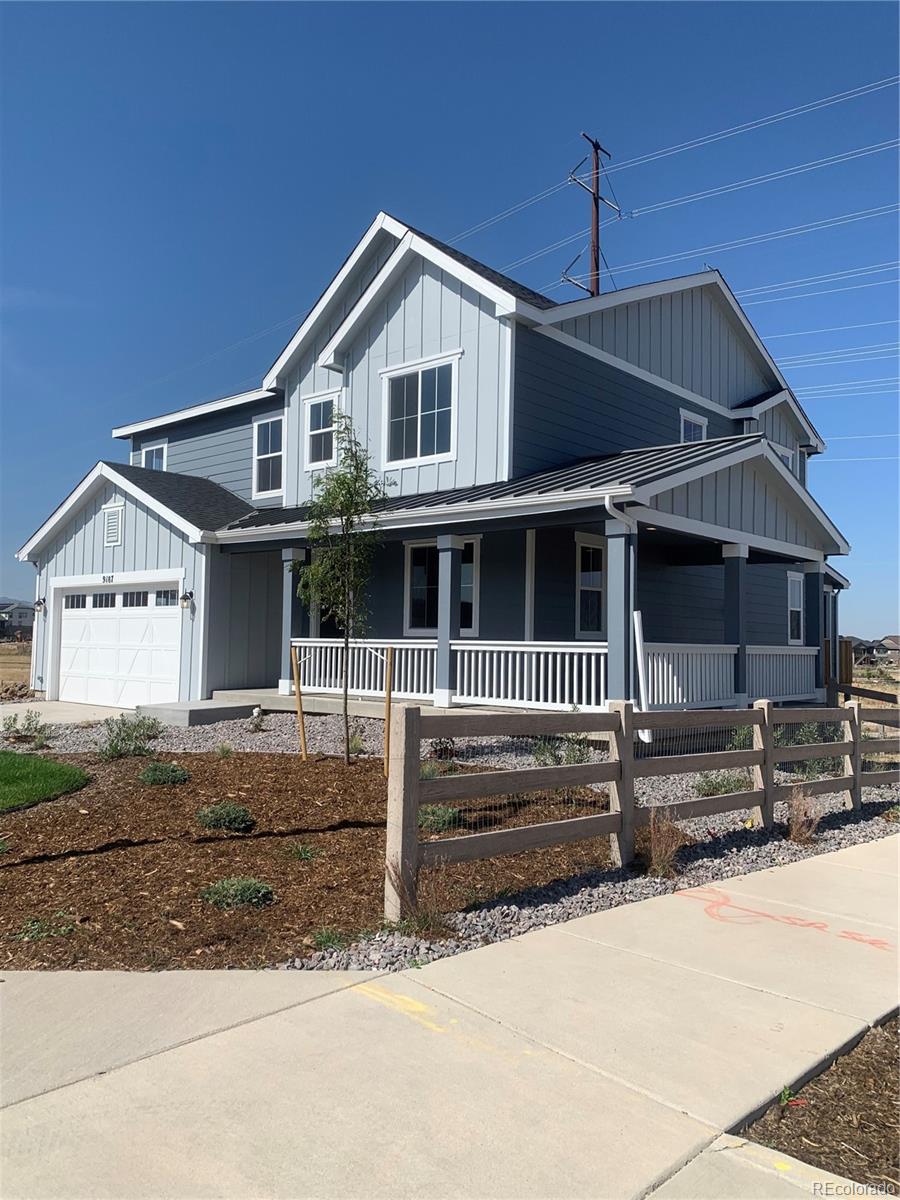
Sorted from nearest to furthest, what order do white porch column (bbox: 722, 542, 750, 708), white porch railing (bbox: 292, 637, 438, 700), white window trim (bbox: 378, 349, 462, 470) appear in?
white porch column (bbox: 722, 542, 750, 708) < white porch railing (bbox: 292, 637, 438, 700) < white window trim (bbox: 378, 349, 462, 470)

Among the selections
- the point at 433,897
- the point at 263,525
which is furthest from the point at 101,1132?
the point at 263,525

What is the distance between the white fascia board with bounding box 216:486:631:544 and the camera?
11867 millimetres

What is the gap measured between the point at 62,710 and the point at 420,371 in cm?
952

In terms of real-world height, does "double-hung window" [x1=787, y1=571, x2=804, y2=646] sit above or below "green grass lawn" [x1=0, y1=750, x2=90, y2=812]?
above

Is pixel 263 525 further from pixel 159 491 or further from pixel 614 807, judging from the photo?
pixel 614 807

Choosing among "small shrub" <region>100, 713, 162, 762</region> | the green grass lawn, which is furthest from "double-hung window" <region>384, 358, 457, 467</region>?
the green grass lawn

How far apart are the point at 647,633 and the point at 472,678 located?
4.74 m

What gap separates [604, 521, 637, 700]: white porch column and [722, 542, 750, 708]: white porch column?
9.09 feet

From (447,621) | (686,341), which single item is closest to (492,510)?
(447,621)

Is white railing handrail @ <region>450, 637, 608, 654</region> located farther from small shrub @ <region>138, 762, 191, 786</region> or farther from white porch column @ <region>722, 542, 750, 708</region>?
small shrub @ <region>138, 762, 191, 786</region>

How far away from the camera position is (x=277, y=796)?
888cm

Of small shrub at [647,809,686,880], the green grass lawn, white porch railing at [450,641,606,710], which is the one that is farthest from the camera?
white porch railing at [450,641,606,710]

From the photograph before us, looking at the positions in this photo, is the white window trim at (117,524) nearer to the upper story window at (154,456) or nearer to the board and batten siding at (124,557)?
the board and batten siding at (124,557)

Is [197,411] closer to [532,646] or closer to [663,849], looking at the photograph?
[532,646]
